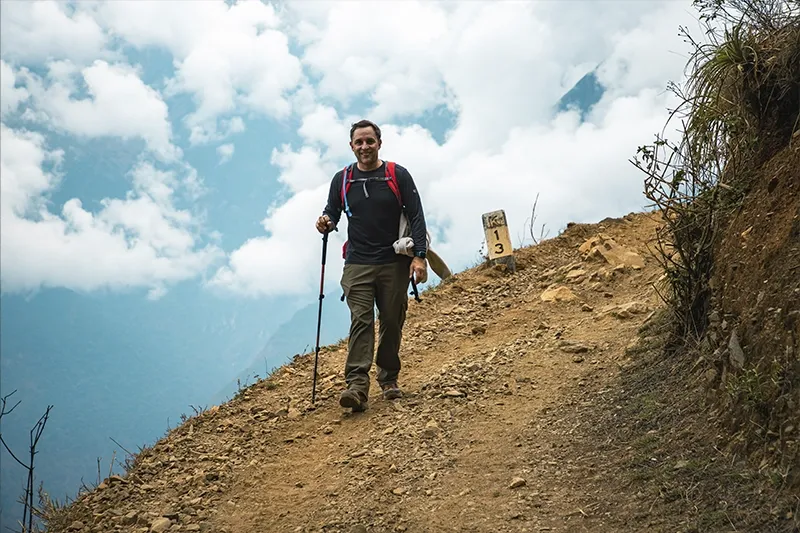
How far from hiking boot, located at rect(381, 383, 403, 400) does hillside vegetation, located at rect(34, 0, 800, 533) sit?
153mm

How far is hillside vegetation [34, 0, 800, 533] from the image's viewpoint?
381 centimetres

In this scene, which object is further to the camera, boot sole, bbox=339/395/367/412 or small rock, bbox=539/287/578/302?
small rock, bbox=539/287/578/302

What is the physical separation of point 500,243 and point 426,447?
665 cm

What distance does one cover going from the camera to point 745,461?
3719 mm

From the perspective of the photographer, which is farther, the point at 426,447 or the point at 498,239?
the point at 498,239

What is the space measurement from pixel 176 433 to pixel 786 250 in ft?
18.8

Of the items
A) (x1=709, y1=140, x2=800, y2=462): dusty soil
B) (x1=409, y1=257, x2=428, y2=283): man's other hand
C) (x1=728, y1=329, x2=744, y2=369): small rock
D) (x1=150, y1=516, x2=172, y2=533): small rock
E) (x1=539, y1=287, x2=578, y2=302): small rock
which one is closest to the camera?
(x1=709, y1=140, x2=800, y2=462): dusty soil

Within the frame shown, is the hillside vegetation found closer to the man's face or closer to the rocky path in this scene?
the rocky path

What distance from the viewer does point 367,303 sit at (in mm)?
6746

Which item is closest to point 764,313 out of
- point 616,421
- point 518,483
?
point 616,421

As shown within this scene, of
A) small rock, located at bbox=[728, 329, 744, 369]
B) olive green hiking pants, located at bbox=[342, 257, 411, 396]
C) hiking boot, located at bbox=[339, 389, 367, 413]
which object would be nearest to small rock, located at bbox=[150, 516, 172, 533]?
hiking boot, located at bbox=[339, 389, 367, 413]

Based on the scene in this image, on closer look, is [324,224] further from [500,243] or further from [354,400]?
[500,243]

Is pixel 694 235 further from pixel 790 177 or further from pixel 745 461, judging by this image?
pixel 745 461

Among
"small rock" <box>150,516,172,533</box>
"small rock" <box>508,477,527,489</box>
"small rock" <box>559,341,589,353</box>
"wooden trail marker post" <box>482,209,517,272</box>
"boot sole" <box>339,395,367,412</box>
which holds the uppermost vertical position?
"wooden trail marker post" <box>482,209,517,272</box>
